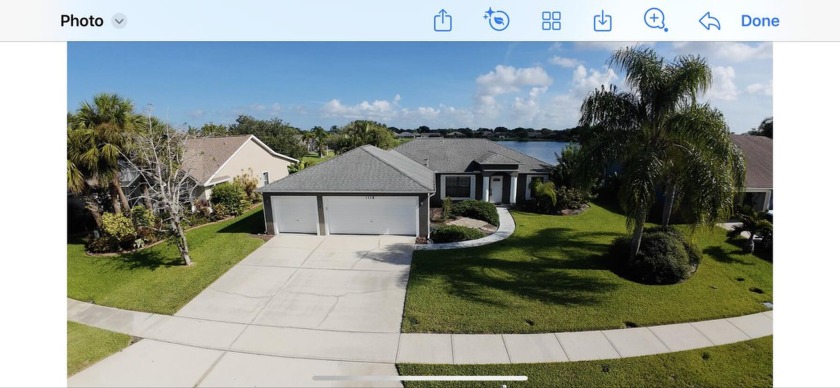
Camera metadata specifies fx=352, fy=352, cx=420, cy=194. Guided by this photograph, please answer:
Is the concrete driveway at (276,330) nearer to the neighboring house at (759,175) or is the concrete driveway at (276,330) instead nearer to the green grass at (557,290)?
the green grass at (557,290)

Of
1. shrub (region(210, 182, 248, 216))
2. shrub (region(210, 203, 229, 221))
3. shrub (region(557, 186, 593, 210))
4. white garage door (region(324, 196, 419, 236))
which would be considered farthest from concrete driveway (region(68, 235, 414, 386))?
shrub (region(557, 186, 593, 210))

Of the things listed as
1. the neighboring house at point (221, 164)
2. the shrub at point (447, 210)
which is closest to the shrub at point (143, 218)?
the neighboring house at point (221, 164)

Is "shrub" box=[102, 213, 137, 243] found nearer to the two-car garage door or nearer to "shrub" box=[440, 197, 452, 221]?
the two-car garage door

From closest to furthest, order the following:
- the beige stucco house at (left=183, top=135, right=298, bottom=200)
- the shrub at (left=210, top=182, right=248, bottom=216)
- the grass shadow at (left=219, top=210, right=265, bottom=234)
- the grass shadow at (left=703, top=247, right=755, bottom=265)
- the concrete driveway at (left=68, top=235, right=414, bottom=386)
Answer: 1. the concrete driveway at (left=68, top=235, right=414, bottom=386)
2. the grass shadow at (left=703, top=247, right=755, bottom=265)
3. the grass shadow at (left=219, top=210, right=265, bottom=234)
4. the shrub at (left=210, top=182, right=248, bottom=216)
5. the beige stucco house at (left=183, top=135, right=298, bottom=200)

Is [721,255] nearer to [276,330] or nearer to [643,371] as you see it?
[643,371]

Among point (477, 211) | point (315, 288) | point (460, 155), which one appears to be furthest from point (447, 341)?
point (460, 155)

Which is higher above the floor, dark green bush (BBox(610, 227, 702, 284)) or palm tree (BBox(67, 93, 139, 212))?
palm tree (BBox(67, 93, 139, 212))
